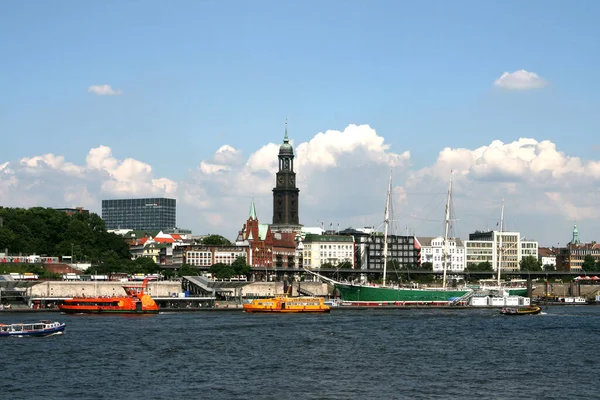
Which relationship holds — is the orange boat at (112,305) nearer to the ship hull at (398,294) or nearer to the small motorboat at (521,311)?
the ship hull at (398,294)

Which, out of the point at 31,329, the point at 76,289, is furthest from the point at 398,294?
the point at 31,329

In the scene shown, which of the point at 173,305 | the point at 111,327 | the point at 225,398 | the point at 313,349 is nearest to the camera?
the point at 225,398

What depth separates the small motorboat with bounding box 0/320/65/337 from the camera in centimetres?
9062

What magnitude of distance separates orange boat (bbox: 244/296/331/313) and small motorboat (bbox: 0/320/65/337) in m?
45.6

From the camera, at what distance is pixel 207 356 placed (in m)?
75.8

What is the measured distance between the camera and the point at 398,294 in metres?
159

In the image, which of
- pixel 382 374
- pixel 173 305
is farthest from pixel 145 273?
pixel 382 374

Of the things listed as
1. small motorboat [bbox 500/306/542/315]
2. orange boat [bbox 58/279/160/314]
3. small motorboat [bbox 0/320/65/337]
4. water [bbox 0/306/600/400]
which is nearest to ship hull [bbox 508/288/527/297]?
small motorboat [bbox 500/306/542/315]

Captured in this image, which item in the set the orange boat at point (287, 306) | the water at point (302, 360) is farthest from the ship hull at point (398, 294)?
the water at point (302, 360)

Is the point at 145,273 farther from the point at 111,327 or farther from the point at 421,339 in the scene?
the point at 421,339

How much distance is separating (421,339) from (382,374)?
25419 millimetres

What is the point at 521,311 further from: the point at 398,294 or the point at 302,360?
the point at 302,360

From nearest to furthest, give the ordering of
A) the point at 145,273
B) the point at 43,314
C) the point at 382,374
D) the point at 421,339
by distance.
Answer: the point at 382,374 < the point at 421,339 < the point at 43,314 < the point at 145,273

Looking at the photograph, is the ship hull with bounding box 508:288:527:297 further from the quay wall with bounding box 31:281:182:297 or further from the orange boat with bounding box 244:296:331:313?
the quay wall with bounding box 31:281:182:297
